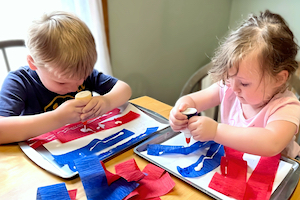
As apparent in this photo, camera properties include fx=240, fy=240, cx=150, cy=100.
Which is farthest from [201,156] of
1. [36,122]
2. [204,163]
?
[36,122]

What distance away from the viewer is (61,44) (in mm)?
694

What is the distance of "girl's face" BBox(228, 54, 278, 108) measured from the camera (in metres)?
0.61

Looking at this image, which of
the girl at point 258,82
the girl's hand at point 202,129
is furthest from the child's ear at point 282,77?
the girl's hand at point 202,129

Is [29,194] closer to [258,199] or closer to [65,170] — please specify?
[65,170]

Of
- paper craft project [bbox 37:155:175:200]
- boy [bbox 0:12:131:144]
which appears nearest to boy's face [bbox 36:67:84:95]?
boy [bbox 0:12:131:144]

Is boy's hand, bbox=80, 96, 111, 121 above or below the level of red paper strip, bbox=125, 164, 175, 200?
above

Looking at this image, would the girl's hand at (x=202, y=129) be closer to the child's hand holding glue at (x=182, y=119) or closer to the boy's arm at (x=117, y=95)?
the child's hand holding glue at (x=182, y=119)

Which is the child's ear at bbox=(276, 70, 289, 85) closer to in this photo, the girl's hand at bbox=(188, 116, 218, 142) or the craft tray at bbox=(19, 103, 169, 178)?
the girl's hand at bbox=(188, 116, 218, 142)

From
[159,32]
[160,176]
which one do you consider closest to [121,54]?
[159,32]

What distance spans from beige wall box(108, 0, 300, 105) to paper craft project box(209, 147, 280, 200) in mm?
1078

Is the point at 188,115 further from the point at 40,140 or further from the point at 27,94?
the point at 27,94

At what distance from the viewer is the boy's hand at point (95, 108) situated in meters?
0.73

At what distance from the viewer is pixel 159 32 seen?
1.66m

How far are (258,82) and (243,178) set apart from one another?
257mm
